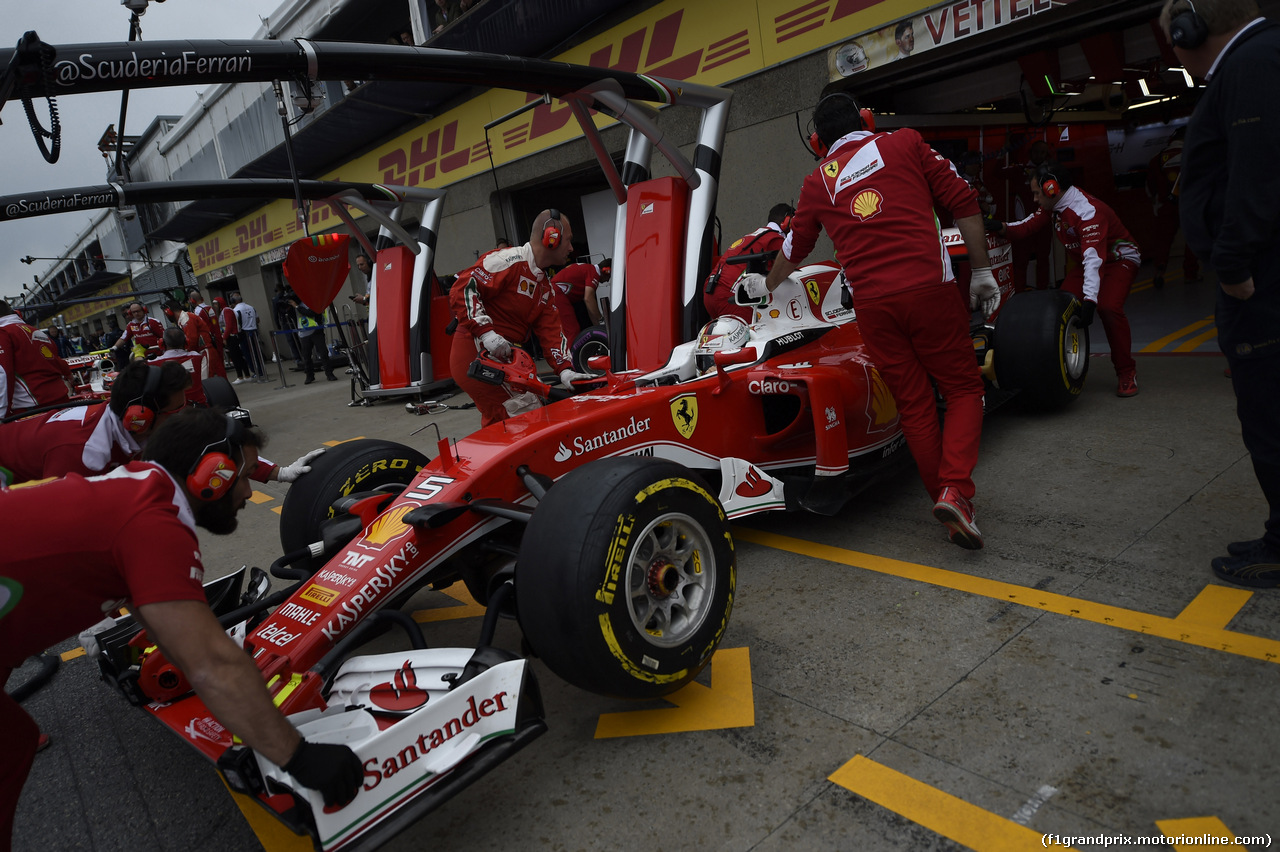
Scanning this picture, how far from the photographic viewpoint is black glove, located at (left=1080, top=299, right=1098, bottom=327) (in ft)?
16.6

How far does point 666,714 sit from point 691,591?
0.41 m

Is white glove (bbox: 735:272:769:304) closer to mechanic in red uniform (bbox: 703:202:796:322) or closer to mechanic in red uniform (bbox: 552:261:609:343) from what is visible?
mechanic in red uniform (bbox: 703:202:796:322)

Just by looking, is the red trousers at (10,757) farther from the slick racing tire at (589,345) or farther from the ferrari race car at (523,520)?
the slick racing tire at (589,345)

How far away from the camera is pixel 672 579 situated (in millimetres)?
2439

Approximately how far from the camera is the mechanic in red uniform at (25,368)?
226 inches

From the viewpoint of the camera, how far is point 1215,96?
2.46 metres

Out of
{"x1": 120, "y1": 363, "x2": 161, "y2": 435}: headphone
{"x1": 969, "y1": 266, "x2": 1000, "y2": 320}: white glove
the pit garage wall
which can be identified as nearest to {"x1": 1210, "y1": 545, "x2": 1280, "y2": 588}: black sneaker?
{"x1": 969, "y1": 266, "x2": 1000, "y2": 320}: white glove

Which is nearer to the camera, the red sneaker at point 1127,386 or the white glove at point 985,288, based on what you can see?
the white glove at point 985,288

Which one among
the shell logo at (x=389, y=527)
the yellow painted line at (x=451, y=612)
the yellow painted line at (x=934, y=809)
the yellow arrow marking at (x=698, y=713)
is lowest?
the yellow painted line at (x=934, y=809)

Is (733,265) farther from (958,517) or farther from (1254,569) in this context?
(1254,569)

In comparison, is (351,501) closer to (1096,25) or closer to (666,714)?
(666,714)

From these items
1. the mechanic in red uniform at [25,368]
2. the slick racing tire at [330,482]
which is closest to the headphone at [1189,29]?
the slick racing tire at [330,482]

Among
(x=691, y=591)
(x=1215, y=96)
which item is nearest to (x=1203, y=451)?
(x=1215, y=96)

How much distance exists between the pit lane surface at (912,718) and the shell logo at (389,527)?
0.78m
